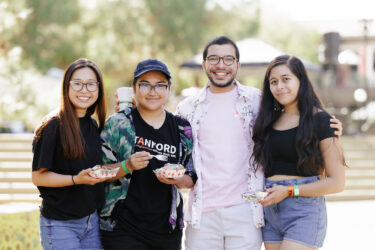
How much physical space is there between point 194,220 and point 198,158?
51 centimetres

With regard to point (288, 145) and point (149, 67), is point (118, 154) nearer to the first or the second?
point (149, 67)

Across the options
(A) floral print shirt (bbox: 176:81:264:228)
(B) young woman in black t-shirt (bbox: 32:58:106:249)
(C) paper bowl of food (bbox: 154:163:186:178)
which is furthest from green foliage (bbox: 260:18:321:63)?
(C) paper bowl of food (bbox: 154:163:186:178)

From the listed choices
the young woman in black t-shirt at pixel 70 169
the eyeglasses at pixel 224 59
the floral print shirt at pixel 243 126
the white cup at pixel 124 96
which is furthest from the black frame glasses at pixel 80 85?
the eyeglasses at pixel 224 59

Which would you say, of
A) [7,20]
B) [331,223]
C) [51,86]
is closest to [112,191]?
[331,223]

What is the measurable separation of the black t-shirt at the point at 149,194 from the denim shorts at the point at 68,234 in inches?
9.1

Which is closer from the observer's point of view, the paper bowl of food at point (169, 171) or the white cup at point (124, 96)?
the paper bowl of food at point (169, 171)

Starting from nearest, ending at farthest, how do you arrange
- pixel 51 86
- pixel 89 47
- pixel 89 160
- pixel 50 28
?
1. pixel 89 160
2. pixel 51 86
3. pixel 50 28
4. pixel 89 47

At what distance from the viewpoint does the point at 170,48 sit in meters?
23.7

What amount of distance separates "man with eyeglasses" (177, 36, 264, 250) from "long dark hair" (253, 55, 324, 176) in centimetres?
19

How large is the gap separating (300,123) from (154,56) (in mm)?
21537

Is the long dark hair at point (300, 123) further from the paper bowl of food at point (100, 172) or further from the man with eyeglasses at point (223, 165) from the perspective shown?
the paper bowl of food at point (100, 172)

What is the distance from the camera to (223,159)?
3.52 metres

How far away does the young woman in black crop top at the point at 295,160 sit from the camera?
10.2 feet

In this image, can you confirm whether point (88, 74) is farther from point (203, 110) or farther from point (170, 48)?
point (170, 48)
